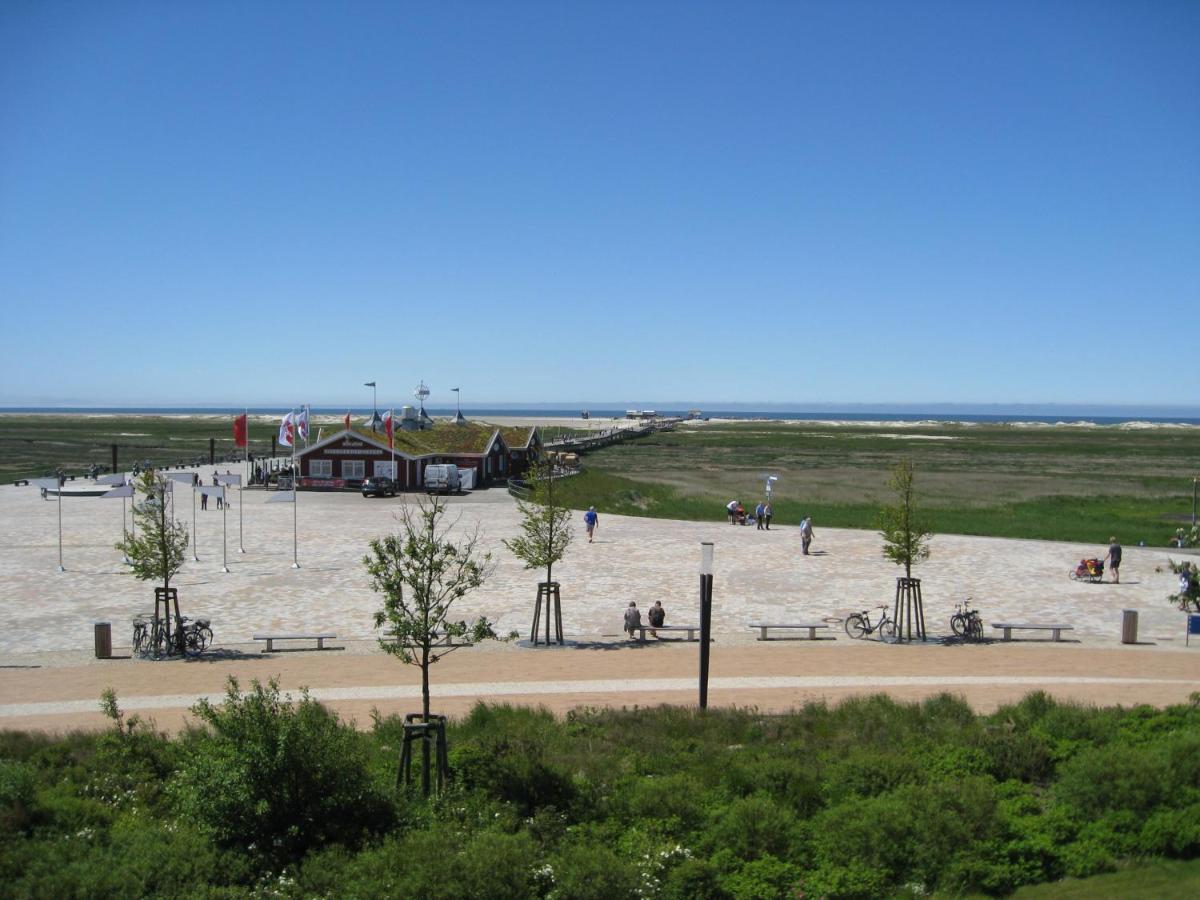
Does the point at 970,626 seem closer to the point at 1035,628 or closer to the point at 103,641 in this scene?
the point at 1035,628

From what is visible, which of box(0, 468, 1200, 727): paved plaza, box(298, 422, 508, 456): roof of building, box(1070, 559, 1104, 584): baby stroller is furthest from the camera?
box(298, 422, 508, 456): roof of building

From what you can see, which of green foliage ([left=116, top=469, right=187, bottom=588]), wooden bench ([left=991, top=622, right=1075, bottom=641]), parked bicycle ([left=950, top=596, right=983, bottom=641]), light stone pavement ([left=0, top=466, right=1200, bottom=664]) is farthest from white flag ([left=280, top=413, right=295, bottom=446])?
wooden bench ([left=991, top=622, right=1075, bottom=641])

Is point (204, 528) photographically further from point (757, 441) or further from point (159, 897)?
point (757, 441)

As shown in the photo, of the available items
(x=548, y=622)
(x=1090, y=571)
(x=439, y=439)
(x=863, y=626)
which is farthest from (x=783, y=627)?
(x=439, y=439)

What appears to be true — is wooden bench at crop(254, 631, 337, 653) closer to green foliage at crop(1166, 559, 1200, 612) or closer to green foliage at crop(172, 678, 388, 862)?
green foliage at crop(172, 678, 388, 862)

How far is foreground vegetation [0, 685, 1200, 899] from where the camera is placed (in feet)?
33.3

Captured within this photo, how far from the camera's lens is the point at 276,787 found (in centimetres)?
1105

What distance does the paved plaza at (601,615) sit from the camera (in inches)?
721

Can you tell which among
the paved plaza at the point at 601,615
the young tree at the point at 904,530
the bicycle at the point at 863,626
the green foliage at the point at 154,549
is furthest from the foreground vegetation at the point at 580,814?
the young tree at the point at 904,530

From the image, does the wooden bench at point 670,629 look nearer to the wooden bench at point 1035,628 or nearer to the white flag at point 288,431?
the wooden bench at point 1035,628

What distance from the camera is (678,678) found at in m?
19.2

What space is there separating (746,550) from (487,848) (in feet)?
92.3

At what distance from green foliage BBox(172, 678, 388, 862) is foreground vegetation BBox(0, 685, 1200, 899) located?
23 millimetres

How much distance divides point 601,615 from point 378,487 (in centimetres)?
3140
